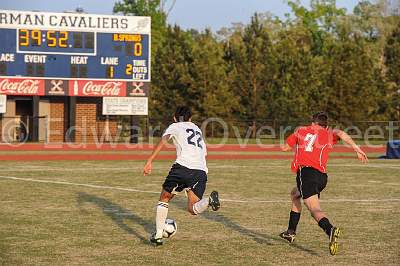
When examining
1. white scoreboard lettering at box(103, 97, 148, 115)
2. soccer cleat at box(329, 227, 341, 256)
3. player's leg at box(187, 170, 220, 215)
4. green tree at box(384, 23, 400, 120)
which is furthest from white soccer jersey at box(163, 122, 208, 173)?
green tree at box(384, 23, 400, 120)

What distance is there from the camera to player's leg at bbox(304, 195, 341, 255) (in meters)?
8.90

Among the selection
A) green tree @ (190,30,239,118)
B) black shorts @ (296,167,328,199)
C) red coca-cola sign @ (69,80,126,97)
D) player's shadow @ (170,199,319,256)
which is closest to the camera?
black shorts @ (296,167,328,199)

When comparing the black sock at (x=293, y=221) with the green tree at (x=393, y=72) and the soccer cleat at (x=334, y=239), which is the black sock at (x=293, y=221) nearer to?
the soccer cleat at (x=334, y=239)

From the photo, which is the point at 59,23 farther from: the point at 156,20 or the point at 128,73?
the point at 156,20

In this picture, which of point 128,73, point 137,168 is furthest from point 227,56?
point 137,168

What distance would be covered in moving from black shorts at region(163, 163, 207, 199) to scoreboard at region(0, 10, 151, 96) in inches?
1315

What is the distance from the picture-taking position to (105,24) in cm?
4334

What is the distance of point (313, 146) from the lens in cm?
952

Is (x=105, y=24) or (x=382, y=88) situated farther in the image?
(x=382, y=88)

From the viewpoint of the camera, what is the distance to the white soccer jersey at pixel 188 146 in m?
9.99

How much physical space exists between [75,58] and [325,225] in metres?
35.1

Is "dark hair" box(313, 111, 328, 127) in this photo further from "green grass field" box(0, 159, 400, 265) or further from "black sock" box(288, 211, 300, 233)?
"green grass field" box(0, 159, 400, 265)

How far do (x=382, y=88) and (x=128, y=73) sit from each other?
71.2 feet

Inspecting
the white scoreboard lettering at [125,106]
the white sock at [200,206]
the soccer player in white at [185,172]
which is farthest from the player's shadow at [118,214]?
the white scoreboard lettering at [125,106]
